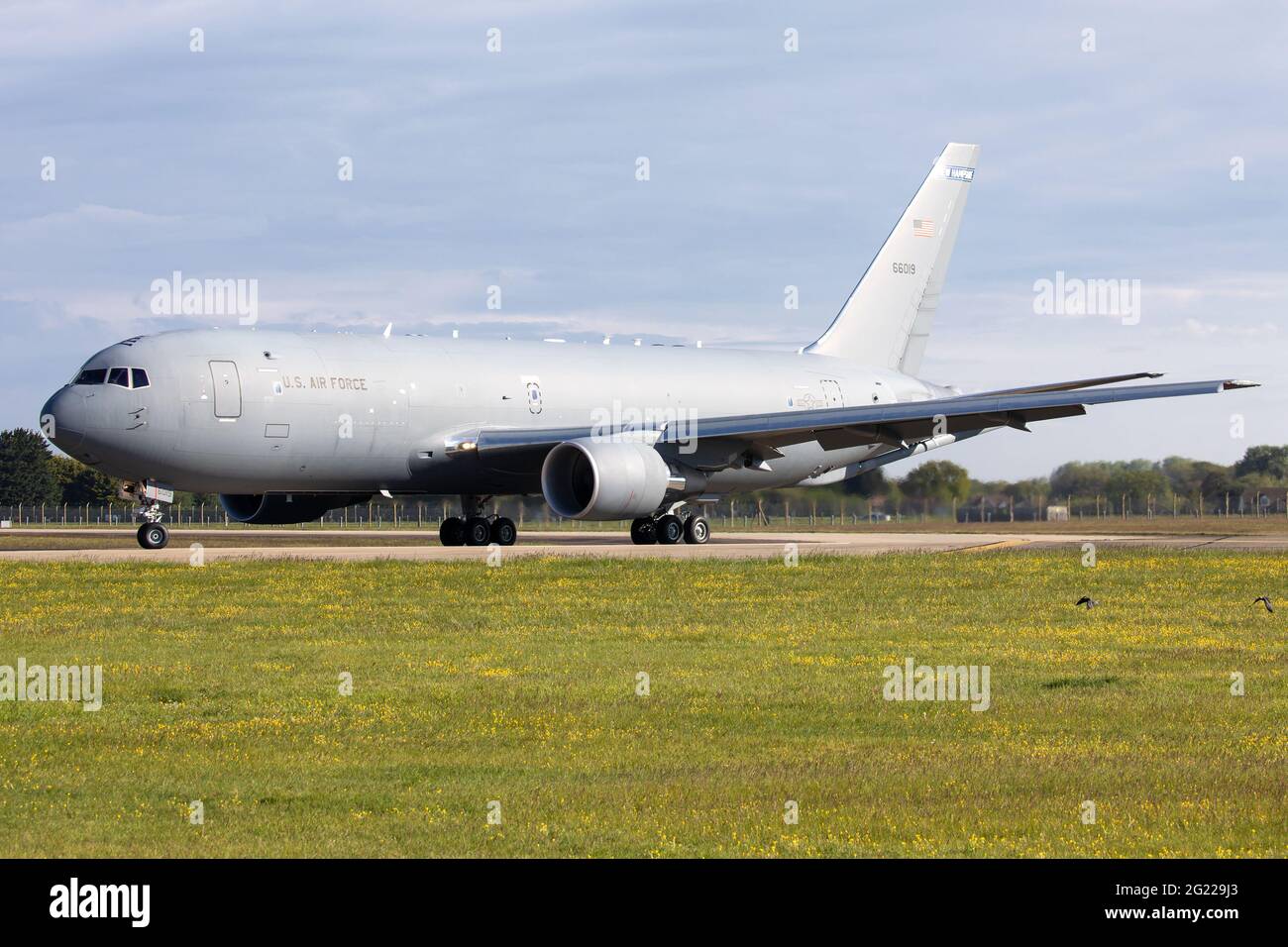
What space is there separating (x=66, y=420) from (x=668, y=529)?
1367 cm

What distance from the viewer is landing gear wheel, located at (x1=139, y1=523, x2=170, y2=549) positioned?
3347 centimetres

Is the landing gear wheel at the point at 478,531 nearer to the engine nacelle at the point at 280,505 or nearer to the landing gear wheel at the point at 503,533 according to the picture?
the landing gear wheel at the point at 503,533

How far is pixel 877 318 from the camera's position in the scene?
48562 mm

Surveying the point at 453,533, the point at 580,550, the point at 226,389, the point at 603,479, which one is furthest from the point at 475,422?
the point at 226,389

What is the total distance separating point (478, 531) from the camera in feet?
128

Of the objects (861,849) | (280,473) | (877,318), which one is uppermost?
(877,318)

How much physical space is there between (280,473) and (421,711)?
21.9 meters

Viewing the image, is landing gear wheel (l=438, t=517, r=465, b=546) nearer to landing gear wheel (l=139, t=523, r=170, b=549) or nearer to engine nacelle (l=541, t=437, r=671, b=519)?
engine nacelle (l=541, t=437, r=671, b=519)

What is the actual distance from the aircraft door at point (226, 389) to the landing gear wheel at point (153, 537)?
301 cm

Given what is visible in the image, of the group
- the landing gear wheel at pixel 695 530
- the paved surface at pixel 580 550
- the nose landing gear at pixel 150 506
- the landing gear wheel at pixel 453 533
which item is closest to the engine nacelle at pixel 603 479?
the paved surface at pixel 580 550
